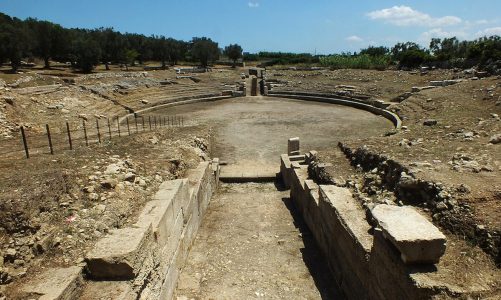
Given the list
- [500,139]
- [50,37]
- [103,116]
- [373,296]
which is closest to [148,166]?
[373,296]

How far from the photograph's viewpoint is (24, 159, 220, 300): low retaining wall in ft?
15.8

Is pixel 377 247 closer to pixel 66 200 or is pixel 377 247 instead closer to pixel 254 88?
pixel 66 200

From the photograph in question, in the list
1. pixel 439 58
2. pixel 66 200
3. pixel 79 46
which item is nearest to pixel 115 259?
pixel 66 200

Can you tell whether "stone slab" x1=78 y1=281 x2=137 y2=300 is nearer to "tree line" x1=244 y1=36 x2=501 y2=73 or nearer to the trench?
the trench

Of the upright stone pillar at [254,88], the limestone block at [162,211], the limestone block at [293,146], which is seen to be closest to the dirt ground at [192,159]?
the limestone block at [162,211]

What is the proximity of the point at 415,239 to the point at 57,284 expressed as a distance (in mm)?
4854

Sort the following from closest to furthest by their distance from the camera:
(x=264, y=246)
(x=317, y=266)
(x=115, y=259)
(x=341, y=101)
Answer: (x=115, y=259), (x=317, y=266), (x=264, y=246), (x=341, y=101)

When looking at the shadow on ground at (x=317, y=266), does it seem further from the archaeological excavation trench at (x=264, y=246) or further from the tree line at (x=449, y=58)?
the tree line at (x=449, y=58)

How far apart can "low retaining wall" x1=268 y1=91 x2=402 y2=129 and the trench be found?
434 cm

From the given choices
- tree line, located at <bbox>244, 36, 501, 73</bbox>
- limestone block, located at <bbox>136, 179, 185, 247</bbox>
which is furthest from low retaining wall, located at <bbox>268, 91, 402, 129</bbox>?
limestone block, located at <bbox>136, 179, 185, 247</bbox>

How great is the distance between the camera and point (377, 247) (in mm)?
5266

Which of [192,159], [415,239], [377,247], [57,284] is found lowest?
[192,159]

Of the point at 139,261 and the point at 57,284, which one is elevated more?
the point at 57,284

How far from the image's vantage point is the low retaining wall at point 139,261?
4.82 metres
